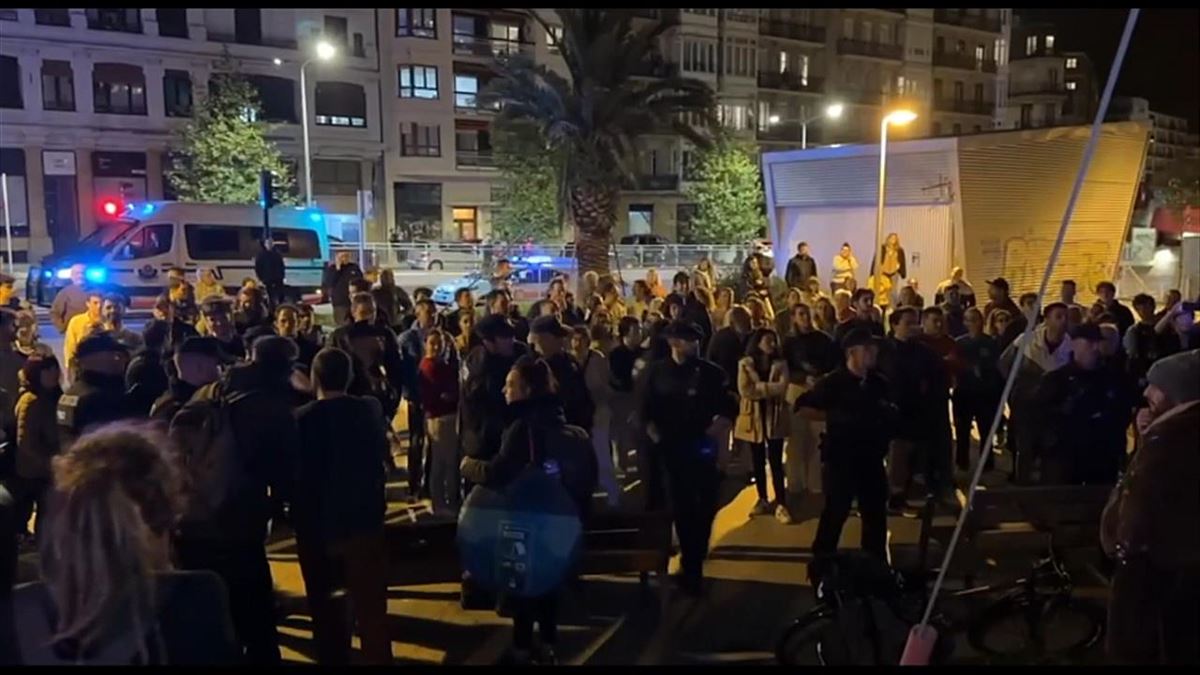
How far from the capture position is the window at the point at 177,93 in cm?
4125

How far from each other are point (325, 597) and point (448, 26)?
4824cm

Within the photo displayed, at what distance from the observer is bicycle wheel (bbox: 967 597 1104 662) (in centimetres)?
528

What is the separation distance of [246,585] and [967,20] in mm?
75642

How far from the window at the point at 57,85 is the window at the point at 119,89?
0.93 m

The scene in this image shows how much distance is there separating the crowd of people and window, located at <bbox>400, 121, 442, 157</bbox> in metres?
39.2

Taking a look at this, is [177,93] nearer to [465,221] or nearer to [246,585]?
[465,221]

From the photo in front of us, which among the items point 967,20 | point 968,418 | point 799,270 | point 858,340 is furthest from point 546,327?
point 967,20

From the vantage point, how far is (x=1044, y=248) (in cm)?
2188

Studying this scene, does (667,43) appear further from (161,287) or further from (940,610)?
(940,610)

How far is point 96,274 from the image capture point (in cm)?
1886

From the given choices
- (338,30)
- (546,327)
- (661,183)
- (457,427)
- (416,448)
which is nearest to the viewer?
(546,327)

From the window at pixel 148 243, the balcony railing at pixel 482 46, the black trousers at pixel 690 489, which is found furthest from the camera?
the balcony railing at pixel 482 46

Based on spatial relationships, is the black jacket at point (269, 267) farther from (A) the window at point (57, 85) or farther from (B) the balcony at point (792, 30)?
(B) the balcony at point (792, 30)

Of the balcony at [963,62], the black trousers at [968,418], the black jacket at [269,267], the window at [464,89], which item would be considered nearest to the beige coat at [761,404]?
the black trousers at [968,418]
